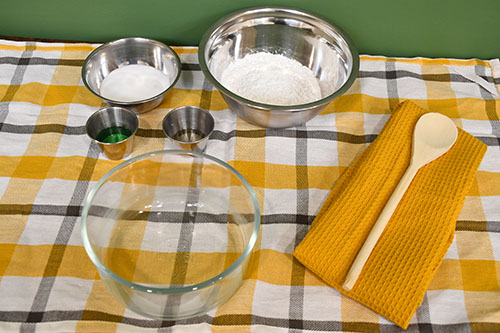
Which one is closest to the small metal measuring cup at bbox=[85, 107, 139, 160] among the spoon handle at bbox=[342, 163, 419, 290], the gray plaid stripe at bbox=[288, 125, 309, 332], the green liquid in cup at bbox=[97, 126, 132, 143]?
the green liquid in cup at bbox=[97, 126, 132, 143]

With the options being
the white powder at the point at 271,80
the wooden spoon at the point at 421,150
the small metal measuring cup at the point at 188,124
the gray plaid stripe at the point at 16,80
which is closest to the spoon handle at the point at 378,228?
the wooden spoon at the point at 421,150

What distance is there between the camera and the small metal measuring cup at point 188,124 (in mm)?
1053

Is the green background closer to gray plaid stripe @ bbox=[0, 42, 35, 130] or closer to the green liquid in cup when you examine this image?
gray plaid stripe @ bbox=[0, 42, 35, 130]

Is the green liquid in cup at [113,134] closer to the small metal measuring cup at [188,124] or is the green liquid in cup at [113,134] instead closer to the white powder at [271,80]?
the small metal measuring cup at [188,124]

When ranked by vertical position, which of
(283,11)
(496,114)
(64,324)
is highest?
(283,11)

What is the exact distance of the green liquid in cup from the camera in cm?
105

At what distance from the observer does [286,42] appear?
1.18 metres

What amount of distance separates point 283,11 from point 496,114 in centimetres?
54

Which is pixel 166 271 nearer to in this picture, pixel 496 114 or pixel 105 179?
pixel 105 179

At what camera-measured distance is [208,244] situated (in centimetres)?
89

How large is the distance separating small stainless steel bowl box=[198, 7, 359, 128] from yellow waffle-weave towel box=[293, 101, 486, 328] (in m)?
0.19

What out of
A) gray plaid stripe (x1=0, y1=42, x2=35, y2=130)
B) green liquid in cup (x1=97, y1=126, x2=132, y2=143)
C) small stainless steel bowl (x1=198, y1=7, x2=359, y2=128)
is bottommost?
green liquid in cup (x1=97, y1=126, x2=132, y2=143)

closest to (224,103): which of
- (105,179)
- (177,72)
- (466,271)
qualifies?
(177,72)

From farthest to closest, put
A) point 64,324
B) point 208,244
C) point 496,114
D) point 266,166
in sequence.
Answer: point 496,114 → point 266,166 → point 208,244 → point 64,324
